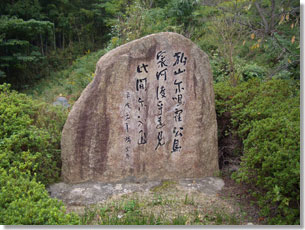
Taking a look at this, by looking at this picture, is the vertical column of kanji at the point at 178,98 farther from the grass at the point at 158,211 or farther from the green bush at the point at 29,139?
the green bush at the point at 29,139

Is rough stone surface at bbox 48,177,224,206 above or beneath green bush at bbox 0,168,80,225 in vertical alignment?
beneath

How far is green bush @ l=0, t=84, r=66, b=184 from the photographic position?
3646 mm

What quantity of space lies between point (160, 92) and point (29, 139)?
188cm

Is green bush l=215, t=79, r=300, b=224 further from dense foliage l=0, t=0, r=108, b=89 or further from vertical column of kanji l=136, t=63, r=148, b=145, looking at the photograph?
dense foliage l=0, t=0, r=108, b=89

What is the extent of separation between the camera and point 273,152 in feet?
10.1

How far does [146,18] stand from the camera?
870 cm

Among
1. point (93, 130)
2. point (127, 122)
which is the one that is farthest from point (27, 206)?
point (127, 122)

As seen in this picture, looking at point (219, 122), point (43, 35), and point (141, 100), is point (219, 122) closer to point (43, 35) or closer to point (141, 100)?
point (141, 100)

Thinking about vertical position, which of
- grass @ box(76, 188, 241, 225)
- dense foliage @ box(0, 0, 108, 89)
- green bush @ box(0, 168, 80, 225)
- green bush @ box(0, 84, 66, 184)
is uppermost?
dense foliage @ box(0, 0, 108, 89)

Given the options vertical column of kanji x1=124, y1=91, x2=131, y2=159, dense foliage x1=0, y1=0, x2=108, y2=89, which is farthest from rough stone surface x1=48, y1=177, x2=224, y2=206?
dense foliage x1=0, y1=0, x2=108, y2=89

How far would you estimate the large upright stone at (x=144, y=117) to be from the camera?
4.02m

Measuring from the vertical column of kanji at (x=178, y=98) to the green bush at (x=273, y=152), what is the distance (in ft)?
2.68

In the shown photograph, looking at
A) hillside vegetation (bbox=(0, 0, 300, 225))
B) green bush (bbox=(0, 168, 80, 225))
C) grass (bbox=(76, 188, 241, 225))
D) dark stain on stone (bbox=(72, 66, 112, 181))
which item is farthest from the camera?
dark stain on stone (bbox=(72, 66, 112, 181))

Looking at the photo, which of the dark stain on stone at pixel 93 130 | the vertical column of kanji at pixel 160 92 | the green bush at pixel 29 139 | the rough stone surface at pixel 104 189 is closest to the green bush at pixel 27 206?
the green bush at pixel 29 139
